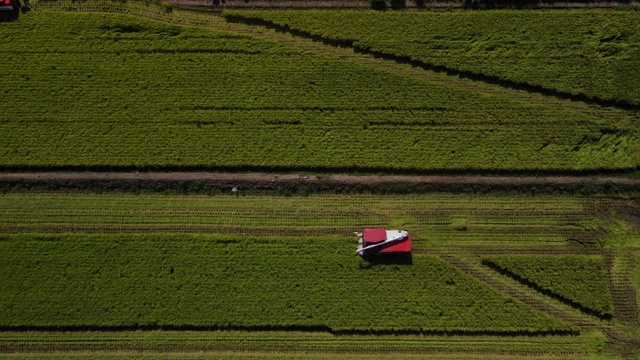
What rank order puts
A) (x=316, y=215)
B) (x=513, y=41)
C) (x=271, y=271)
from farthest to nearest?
(x=513, y=41) < (x=316, y=215) < (x=271, y=271)

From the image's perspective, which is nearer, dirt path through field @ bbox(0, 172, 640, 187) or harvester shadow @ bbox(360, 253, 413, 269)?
harvester shadow @ bbox(360, 253, 413, 269)

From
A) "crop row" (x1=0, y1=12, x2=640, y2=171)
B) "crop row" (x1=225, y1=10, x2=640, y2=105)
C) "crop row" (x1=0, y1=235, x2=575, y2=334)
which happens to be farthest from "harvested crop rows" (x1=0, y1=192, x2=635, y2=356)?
"crop row" (x1=225, y1=10, x2=640, y2=105)

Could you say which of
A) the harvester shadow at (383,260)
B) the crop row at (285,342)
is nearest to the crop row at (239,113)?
the harvester shadow at (383,260)

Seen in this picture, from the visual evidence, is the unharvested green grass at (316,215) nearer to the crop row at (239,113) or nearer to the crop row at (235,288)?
the crop row at (235,288)

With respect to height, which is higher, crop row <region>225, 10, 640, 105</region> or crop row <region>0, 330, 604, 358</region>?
crop row <region>225, 10, 640, 105</region>

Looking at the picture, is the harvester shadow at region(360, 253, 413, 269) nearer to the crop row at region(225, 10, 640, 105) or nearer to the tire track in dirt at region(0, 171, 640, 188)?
the tire track in dirt at region(0, 171, 640, 188)

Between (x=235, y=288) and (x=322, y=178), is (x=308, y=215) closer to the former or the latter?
(x=322, y=178)

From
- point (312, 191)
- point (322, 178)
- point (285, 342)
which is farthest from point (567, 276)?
point (285, 342)
